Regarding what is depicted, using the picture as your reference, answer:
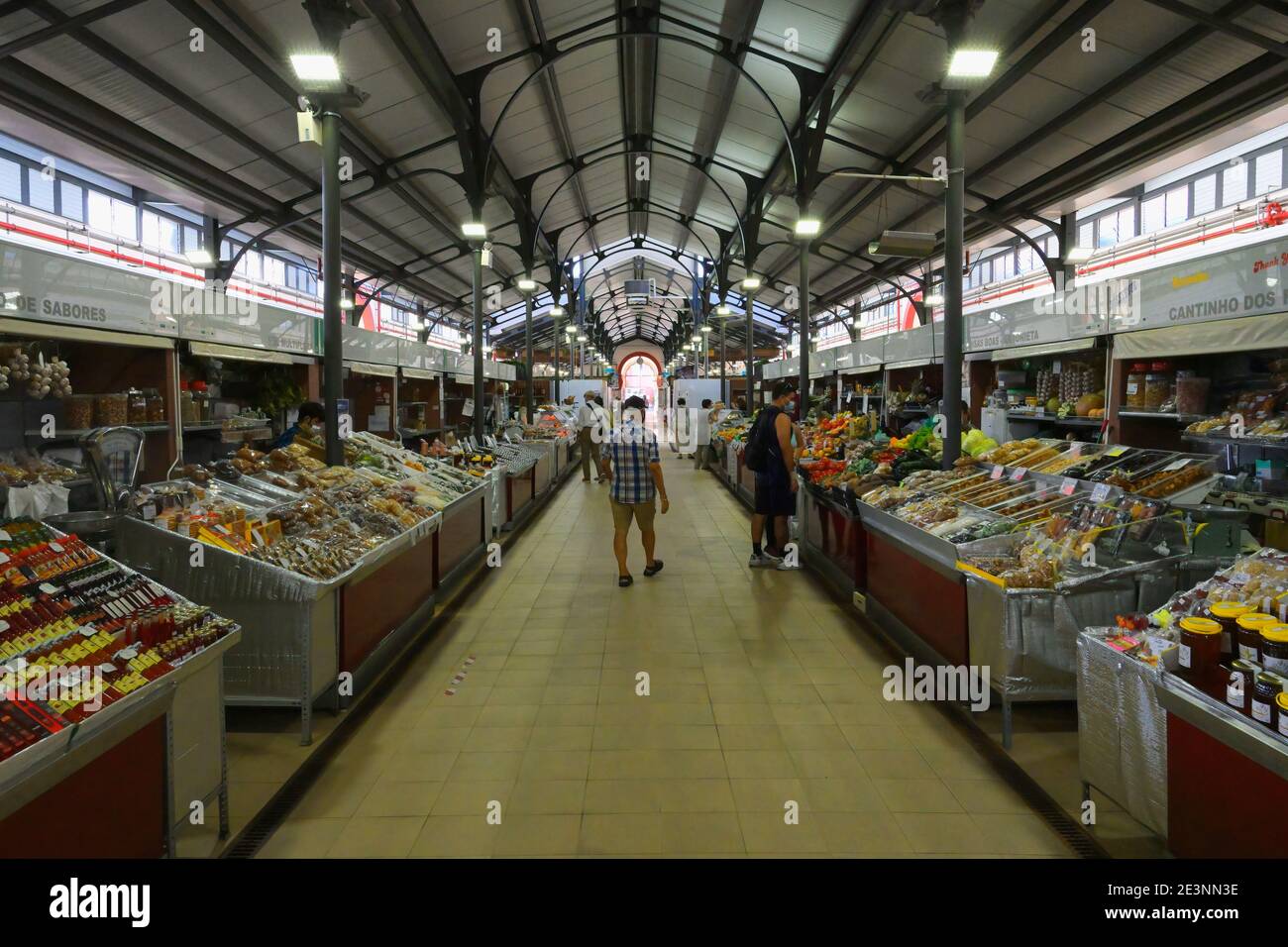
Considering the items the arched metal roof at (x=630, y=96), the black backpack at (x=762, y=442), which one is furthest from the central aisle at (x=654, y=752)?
the arched metal roof at (x=630, y=96)

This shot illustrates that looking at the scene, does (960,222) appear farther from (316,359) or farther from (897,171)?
(897,171)

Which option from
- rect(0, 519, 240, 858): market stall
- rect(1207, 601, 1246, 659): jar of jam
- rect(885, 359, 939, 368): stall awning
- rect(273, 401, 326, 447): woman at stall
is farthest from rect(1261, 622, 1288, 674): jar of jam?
rect(885, 359, 939, 368): stall awning

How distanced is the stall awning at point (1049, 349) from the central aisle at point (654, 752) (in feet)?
8.05

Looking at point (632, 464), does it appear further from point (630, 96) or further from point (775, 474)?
point (630, 96)

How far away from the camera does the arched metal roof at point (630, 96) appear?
6.99m

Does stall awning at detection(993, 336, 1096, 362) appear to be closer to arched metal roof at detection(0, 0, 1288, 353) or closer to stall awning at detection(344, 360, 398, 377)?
arched metal roof at detection(0, 0, 1288, 353)

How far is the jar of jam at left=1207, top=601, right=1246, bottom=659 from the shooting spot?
229 cm

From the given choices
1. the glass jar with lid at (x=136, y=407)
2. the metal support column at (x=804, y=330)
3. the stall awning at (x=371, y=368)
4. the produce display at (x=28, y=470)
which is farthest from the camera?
the metal support column at (x=804, y=330)

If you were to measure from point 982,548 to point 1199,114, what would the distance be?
7.05 meters

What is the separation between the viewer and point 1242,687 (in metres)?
2.10

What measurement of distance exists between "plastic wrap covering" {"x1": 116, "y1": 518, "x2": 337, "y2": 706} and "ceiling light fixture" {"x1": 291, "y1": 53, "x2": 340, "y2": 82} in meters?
3.16

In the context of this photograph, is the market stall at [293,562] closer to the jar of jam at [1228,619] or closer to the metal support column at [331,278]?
the metal support column at [331,278]

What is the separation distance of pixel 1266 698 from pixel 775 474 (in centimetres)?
515
